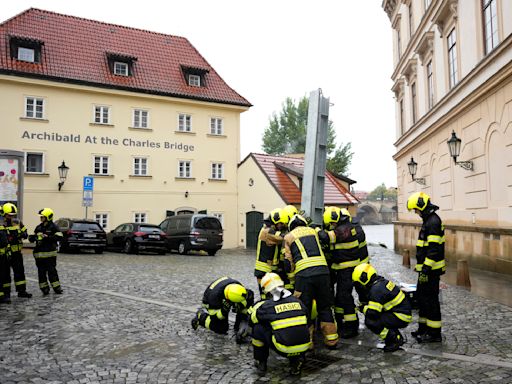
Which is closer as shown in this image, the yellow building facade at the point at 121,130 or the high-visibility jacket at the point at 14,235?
the high-visibility jacket at the point at 14,235

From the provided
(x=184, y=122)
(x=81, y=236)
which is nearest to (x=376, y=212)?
(x=184, y=122)

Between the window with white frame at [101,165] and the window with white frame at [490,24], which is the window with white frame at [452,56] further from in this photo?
the window with white frame at [101,165]

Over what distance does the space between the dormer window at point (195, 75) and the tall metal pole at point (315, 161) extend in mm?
23476

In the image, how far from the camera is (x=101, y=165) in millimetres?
25719

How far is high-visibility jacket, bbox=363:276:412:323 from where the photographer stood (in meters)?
5.77

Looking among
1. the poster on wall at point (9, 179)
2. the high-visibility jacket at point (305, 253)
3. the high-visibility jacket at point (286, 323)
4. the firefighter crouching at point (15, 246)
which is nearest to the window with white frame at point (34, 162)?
the poster on wall at point (9, 179)

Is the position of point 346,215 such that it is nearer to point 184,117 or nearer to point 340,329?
point 340,329

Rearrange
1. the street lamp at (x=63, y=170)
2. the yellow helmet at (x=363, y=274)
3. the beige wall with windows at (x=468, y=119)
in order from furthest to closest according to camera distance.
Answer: the street lamp at (x=63, y=170)
the beige wall with windows at (x=468, y=119)
the yellow helmet at (x=363, y=274)

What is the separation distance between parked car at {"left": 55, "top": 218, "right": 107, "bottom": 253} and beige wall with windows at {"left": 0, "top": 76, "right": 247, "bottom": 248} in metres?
4.75

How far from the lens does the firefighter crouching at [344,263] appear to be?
6555 mm

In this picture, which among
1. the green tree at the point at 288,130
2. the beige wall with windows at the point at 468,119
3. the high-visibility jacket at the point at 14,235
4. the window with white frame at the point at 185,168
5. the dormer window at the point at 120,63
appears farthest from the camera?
the green tree at the point at 288,130

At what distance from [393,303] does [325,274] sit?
91cm

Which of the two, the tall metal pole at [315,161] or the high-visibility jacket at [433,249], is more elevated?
the tall metal pole at [315,161]

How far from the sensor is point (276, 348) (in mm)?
5012
